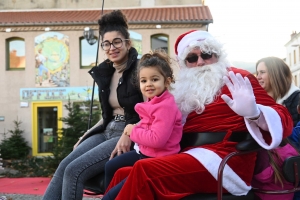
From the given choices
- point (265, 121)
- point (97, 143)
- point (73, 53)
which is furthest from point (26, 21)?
point (265, 121)

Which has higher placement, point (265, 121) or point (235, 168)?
point (265, 121)

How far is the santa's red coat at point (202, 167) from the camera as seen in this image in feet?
6.91

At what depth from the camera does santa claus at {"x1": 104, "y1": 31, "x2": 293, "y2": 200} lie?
2.15m

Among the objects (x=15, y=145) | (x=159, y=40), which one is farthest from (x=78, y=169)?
(x=159, y=40)

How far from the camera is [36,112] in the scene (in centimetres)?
1554

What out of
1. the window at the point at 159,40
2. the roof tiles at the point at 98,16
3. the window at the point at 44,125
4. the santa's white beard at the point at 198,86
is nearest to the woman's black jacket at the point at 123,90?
the santa's white beard at the point at 198,86

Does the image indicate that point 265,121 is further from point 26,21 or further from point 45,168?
point 26,21

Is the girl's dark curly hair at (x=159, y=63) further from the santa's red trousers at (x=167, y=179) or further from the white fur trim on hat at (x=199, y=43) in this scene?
the santa's red trousers at (x=167, y=179)

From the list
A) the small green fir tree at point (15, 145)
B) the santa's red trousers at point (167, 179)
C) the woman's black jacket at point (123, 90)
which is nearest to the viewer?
the santa's red trousers at point (167, 179)

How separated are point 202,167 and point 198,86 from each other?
0.62 metres

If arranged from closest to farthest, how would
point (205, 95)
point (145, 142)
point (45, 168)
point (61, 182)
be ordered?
point (145, 142) < point (205, 95) < point (61, 182) < point (45, 168)

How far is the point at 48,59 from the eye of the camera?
50.7 ft

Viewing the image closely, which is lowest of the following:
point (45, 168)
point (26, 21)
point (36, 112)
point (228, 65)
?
point (45, 168)

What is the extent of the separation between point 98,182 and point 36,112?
13.4 metres
